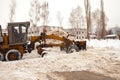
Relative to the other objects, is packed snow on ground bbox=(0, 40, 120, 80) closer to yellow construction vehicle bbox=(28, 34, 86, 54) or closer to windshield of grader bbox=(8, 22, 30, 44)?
yellow construction vehicle bbox=(28, 34, 86, 54)

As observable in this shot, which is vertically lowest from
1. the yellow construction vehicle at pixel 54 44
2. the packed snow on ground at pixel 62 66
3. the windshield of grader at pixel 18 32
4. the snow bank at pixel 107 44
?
the packed snow on ground at pixel 62 66

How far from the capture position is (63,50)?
26672mm

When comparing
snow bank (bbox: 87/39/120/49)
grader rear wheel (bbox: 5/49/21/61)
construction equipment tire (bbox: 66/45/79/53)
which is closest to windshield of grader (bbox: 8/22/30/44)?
grader rear wheel (bbox: 5/49/21/61)

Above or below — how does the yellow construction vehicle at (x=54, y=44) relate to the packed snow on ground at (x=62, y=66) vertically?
above

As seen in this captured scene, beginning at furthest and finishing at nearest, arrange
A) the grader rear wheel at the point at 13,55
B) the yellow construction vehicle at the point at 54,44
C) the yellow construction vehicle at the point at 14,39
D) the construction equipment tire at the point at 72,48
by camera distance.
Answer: the construction equipment tire at the point at 72,48 → the yellow construction vehicle at the point at 54,44 → the yellow construction vehicle at the point at 14,39 → the grader rear wheel at the point at 13,55

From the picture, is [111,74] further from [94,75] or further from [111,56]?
[111,56]

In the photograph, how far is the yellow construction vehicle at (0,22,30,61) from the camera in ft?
73.0

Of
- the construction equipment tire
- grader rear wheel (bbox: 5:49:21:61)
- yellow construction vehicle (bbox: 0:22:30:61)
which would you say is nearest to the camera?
grader rear wheel (bbox: 5:49:21:61)

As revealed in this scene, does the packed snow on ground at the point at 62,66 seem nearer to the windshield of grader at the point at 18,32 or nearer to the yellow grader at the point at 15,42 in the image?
the yellow grader at the point at 15,42

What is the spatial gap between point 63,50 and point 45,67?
10.5m

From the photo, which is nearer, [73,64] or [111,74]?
[111,74]

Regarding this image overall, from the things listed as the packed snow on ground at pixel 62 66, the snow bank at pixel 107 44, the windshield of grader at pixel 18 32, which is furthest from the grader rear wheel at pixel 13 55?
the snow bank at pixel 107 44

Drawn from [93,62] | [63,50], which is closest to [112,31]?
[63,50]

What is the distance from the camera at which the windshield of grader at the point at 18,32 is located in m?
22.5
